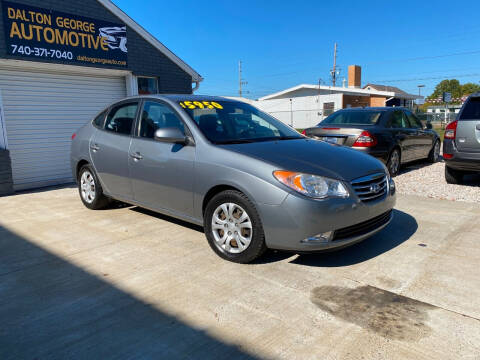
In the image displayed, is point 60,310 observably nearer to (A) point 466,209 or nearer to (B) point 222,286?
(B) point 222,286

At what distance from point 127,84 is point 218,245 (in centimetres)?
734

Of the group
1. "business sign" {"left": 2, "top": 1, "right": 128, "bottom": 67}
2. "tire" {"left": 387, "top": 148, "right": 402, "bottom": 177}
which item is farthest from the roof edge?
"tire" {"left": 387, "top": 148, "right": 402, "bottom": 177}

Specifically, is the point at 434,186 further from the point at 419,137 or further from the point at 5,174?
the point at 5,174

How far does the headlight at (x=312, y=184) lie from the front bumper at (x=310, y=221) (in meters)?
0.06

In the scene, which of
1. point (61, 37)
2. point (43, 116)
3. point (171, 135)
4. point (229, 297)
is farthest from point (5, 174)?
point (229, 297)

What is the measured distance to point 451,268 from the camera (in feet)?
11.6

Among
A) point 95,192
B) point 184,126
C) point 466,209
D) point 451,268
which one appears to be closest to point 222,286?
point 184,126

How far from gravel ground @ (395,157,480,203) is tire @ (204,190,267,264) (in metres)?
4.35

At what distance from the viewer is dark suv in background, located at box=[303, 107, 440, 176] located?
741 cm

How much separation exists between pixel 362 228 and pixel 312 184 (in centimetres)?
71

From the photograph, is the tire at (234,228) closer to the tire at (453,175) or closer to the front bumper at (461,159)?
the front bumper at (461,159)

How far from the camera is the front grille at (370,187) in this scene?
3.47 m

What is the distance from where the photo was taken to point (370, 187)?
3.60m

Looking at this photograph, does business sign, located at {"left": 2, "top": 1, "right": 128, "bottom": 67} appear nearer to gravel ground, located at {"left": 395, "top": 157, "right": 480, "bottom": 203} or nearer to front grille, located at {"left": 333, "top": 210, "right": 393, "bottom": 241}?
gravel ground, located at {"left": 395, "top": 157, "right": 480, "bottom": 203}
